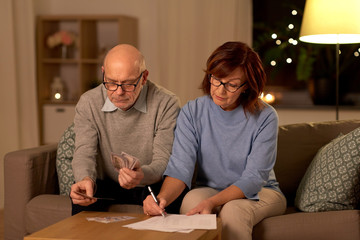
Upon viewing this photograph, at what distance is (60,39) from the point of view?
488cm

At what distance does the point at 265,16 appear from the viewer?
4.81m

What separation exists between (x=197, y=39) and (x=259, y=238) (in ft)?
9.52

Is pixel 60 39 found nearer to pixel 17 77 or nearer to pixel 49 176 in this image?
pixel 17 77

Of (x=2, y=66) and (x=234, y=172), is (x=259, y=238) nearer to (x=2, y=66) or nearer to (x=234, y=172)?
(x=234, y=172)

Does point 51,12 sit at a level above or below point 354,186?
above

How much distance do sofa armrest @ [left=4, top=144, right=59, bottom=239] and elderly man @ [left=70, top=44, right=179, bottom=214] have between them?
1.26ft

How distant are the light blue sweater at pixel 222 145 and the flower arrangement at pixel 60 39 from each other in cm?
295

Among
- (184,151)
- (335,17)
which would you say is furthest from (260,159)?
(335,17)

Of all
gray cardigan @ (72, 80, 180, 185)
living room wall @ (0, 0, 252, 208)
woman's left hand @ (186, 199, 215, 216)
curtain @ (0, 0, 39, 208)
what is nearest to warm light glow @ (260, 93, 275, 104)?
living room wall @ (0, 0, 252, 208)

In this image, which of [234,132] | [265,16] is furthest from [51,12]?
[234,132]

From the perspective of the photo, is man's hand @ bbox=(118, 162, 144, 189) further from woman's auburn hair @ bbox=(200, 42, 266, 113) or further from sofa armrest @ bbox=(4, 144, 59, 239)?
sofa armrest @ bbox=(4, 144, 59, 239)

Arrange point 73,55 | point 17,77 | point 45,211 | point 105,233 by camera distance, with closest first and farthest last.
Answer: point 105,233 < point 45,211 < point 17,77 < point 73,55

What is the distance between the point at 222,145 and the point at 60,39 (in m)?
3.12

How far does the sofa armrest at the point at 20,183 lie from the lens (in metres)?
2.52
